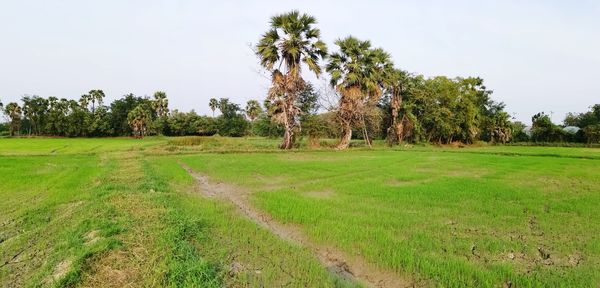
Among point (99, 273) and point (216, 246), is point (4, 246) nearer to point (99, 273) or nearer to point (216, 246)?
point (99, 273)

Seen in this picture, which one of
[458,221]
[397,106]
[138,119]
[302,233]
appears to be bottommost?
[302,233]

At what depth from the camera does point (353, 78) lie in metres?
28.2

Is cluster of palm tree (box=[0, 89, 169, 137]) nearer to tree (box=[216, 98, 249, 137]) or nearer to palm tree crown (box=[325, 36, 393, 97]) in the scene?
tree (box=[216, 98, 249, 137])

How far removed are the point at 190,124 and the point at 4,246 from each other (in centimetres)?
6123

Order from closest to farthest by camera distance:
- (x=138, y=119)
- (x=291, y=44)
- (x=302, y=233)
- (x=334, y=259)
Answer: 1. (x=334, y=259)
2. (x=302, y=233)
3. (x=291, y=44)
4. (x=138, y=119)

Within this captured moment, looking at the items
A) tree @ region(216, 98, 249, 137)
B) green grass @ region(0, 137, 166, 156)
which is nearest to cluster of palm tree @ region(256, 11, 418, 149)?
green grass @ region(0, 137, 166, 156)

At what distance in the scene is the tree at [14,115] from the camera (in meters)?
64.1

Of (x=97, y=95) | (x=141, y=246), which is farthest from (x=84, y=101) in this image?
(x=141, y=246)

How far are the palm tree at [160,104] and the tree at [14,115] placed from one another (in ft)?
79.6

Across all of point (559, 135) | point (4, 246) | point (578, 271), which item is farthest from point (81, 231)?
point (559, 135)

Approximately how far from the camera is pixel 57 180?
38.7ft

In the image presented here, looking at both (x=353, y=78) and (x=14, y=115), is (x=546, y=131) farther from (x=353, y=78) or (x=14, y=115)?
(x=14, y=115)

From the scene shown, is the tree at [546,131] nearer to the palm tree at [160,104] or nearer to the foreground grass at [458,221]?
the foreground grass at [458,221]

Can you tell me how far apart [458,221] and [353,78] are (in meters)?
22.8
